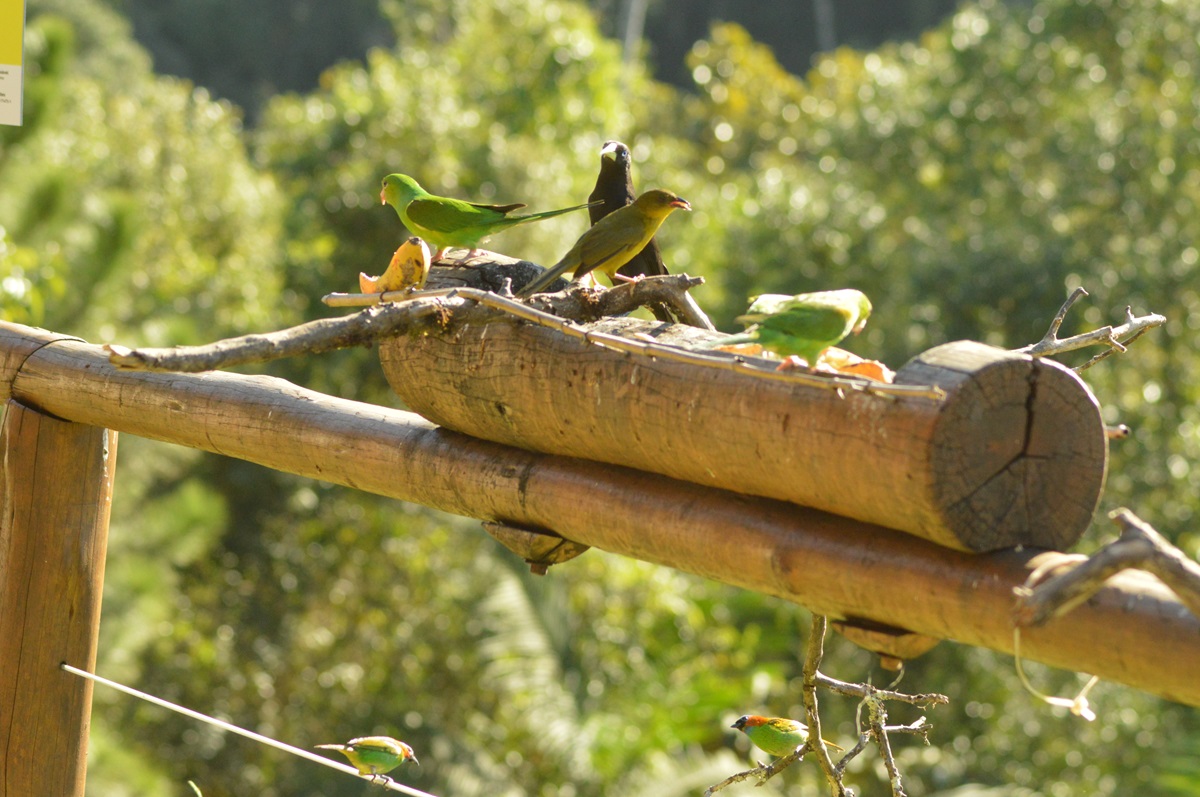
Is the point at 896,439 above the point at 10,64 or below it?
below

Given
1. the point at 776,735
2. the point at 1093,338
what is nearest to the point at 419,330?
the point at 776,735

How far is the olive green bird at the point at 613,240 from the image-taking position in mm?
1990

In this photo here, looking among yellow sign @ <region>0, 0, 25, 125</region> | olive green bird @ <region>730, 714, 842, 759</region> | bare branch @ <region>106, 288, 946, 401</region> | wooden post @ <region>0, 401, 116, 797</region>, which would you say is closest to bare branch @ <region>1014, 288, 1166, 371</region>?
bare branch @ <region>106, 288, 946, 401</region>

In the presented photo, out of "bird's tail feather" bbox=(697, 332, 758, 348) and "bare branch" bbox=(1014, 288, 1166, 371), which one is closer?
"bird's tail feather" bbox=(697, 332, 758, 348)

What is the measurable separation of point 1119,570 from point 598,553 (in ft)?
21.1

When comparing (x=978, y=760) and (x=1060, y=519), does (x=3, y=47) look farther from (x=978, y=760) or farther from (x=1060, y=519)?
(x=978, y=760)

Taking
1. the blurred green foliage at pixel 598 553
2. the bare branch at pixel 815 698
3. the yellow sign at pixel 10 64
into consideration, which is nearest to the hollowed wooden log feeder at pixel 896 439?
the bare branch at pixel 815 698

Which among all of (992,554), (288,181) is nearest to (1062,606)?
(992,554)

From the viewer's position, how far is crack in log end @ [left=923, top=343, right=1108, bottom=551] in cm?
116

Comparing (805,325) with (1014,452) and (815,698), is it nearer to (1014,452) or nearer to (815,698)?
(1014,452)

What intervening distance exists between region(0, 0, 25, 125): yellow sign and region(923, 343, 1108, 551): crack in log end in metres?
1.91

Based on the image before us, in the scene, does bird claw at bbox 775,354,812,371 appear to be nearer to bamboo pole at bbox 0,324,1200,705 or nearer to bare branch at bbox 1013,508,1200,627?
bamboo pole at bbox 0,324,1200,705

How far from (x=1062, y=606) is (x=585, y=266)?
113cm

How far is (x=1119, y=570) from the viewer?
1006 millimetres
